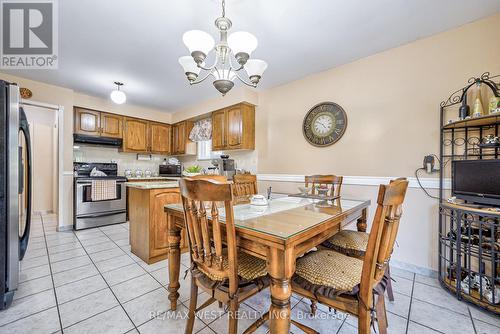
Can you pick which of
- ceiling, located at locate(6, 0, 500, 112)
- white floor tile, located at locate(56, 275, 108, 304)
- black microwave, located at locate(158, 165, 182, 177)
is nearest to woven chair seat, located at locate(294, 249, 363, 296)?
white floor tile, located at locate(56, 275, 108, 304)

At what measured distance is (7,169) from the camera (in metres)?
1.56

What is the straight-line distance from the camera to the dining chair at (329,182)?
7.61 ft

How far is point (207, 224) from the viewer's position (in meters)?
1.11

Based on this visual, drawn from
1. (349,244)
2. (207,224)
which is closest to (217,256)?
(207,224)

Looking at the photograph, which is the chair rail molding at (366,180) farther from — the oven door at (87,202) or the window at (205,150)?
the oven door at (87,202)

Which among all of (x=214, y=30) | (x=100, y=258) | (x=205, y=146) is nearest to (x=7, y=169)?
(x=100, y=258)

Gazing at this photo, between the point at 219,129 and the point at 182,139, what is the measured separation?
1.43m

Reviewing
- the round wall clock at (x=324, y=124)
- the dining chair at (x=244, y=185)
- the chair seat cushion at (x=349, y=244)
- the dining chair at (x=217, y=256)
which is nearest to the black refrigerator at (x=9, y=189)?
the dining chair at (x=217, y=256)

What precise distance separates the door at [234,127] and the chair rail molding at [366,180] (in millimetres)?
711

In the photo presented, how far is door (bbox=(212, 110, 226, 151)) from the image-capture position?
3.88 meters

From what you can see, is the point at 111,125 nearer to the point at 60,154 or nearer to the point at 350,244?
the point at 60,154

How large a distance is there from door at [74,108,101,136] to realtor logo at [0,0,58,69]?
1117mm

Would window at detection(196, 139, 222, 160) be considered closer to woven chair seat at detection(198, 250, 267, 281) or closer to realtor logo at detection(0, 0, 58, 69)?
realtor logo at detection(0, 0, 58, 69)

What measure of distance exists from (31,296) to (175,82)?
298cm
